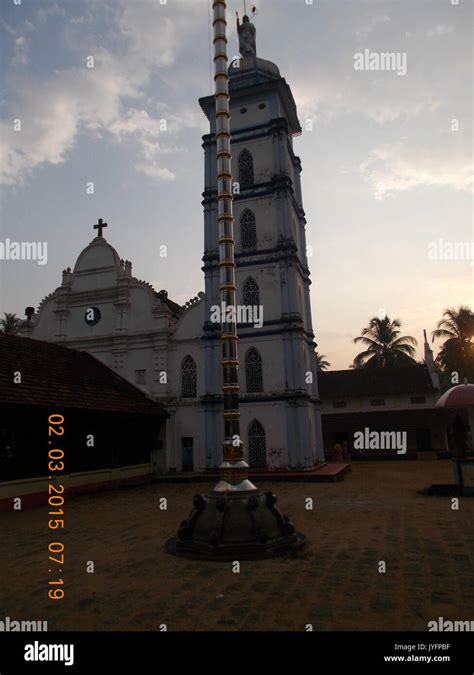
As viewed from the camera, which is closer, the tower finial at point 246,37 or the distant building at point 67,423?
the distant building at point 67,423

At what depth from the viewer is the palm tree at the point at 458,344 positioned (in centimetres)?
3356

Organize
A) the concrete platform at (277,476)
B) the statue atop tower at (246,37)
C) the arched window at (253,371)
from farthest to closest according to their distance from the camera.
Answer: the statue atop tower at (246,37)
the arched window at (253,371)
the concrete platform at (277,476)

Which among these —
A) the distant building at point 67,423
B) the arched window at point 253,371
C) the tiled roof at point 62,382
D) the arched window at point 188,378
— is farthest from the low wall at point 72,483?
the arched window at point 253,371

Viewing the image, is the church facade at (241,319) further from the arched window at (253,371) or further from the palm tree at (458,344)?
the palm tree at (458,344)

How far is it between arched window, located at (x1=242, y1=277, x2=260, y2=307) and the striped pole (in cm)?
1198

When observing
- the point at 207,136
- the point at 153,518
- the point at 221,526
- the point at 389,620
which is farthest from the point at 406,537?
the point at 207,136

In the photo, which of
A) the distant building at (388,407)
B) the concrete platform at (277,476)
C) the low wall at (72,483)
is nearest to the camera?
the low wall at (72,483)

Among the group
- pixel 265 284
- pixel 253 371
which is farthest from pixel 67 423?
pixel 265 284

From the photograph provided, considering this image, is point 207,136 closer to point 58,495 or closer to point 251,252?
point 251,252

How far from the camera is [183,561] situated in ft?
23.0

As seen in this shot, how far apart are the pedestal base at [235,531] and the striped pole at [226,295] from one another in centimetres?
25

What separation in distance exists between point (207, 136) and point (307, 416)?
14.4 m

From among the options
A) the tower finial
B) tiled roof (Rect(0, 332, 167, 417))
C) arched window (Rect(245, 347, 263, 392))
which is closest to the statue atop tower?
the tower finial
